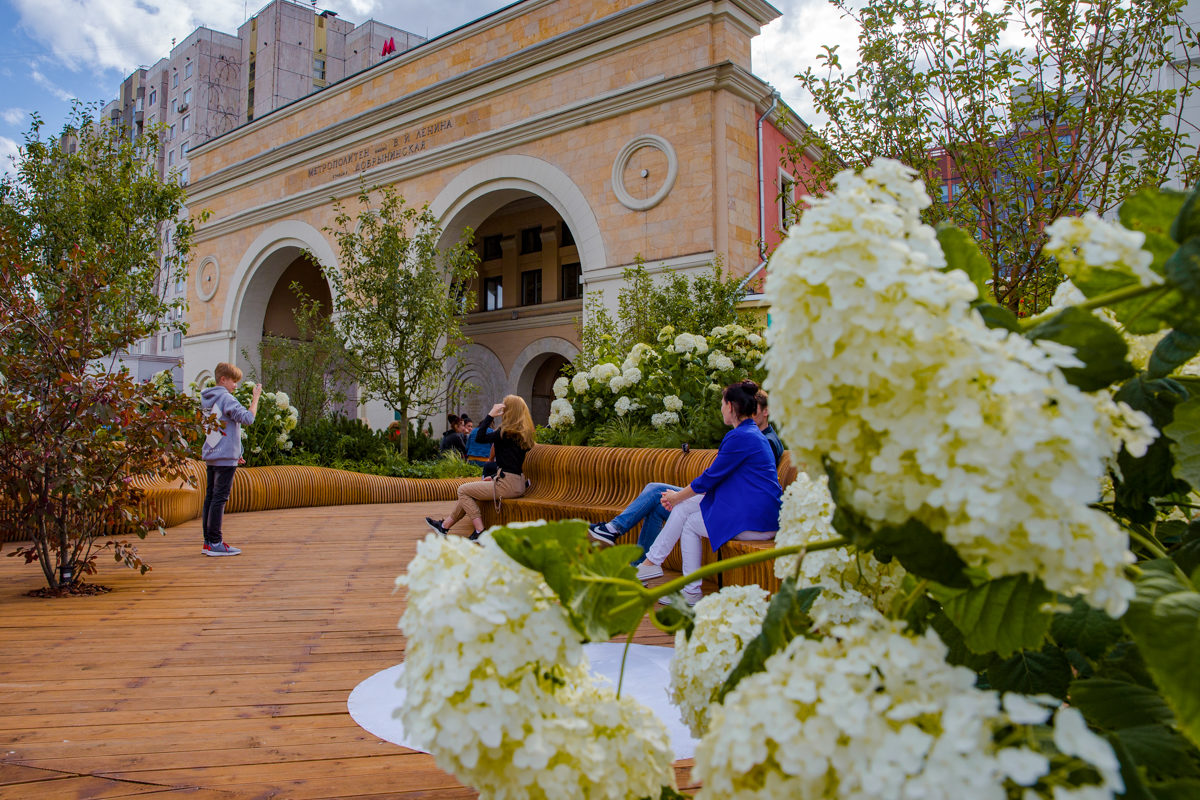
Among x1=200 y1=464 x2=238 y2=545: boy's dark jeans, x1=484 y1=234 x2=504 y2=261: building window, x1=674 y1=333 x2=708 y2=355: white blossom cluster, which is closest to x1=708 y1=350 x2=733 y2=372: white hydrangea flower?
x1=674 y1=333 x2=708 y2=355: white blossom cluster

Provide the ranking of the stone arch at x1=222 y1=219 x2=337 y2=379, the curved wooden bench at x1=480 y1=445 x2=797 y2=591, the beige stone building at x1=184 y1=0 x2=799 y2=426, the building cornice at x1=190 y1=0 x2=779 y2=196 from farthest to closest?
1. the stone arch at x1=222 y1=219 x2=337 y2=379
2. the building cornice at x1=190 y1=0 x2=779 y2=196
3. the beige stone building at x1=184 y1=0 x2=799 y2=426
4. the curved wooden bench at x1=480 y1=445 x2=797 y2=591

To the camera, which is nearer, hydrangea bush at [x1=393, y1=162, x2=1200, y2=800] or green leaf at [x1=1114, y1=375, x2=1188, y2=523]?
hydrangea bush at [x1=393, y1=162, x2=1200, y2=800]

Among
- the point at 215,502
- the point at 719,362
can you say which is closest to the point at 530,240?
the point at 719,362

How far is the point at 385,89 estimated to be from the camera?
18.2 metres

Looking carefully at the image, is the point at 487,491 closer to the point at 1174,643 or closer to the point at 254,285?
the point at 1174,643

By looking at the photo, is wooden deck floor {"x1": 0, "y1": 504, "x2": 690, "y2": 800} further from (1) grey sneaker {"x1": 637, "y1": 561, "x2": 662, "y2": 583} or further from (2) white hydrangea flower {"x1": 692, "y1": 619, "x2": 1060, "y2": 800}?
(2) white hydrangea flower {"x1": 692, "y1": 619, "x2": 1060, "y2": 800}

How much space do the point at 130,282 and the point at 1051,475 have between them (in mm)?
15533

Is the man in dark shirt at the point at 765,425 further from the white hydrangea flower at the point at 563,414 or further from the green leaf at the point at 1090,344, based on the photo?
the green leaf at the point at 1090,344

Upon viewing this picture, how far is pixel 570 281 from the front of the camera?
71.9 ft

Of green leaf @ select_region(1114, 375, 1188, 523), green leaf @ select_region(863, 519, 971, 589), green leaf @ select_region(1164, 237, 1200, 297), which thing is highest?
green leaf @ select_region(1164, 237, 1200, 297)

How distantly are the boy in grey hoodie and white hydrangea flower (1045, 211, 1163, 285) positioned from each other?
651 centimetres

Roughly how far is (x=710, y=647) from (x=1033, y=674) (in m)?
0.36

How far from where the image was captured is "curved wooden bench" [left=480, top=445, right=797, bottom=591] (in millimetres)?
5531

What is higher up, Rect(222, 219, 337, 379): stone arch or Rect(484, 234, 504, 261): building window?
Rect(484, 234, 504, 261): building window
